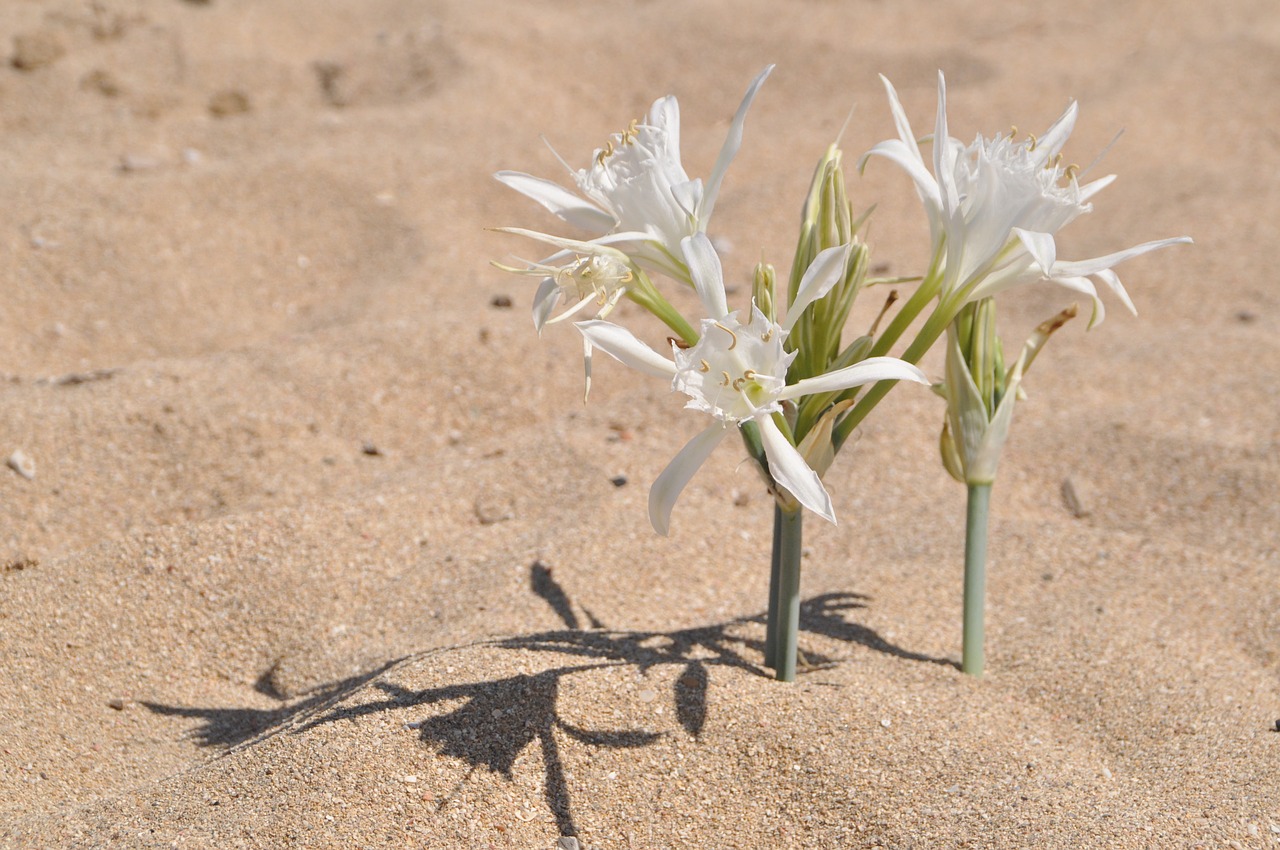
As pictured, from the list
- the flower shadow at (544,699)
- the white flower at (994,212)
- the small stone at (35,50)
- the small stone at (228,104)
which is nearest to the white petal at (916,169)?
the white flower at (994,212)

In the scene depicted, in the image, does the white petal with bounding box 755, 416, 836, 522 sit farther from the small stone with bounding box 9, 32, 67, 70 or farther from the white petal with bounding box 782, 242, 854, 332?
the small stone with bounding box 9, 32, 67, 70

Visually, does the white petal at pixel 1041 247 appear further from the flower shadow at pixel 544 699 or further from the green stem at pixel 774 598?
the flower shadow at pixel 544 699

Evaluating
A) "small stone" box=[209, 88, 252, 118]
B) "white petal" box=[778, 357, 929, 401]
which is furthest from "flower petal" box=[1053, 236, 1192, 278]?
"small stone" box=[209, 88, 252, 118]

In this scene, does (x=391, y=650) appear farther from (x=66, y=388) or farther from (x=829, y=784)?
(x=66, y=388)

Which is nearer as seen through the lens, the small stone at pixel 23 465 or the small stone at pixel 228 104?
the small stone at pixel 23 465

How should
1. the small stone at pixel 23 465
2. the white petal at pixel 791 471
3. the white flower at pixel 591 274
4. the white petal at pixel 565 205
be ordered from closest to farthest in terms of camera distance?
the white petal at pixel 791 471
the white flower at pixel 591 274
the white petal at pixel 565 205
the small stone at pixel 23 465

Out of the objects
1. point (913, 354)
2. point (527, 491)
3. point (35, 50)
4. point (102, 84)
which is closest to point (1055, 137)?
point (913, 354)
